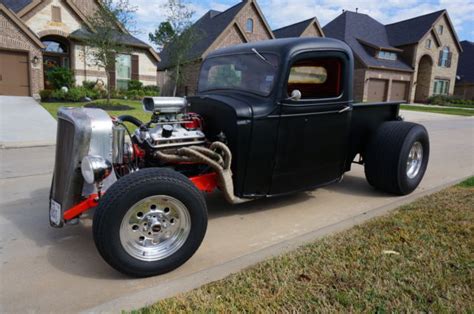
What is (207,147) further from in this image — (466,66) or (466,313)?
(466,66)

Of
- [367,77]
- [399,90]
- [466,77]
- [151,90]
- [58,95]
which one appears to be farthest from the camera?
[466,77]

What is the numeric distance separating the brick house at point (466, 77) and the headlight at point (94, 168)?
48.8 metres

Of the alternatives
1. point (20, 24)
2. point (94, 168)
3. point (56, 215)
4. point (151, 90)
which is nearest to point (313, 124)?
point (94, 168)

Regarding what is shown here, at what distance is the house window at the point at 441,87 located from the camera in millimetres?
39531

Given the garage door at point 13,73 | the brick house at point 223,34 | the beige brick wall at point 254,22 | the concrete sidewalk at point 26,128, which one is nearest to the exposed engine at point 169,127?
the concrete sidewalk at point 26,128

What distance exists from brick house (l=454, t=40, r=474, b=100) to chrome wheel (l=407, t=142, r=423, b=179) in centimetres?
4482

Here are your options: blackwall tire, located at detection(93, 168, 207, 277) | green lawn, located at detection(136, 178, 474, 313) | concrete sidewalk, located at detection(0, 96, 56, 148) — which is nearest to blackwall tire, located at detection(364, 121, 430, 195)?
green lawn, located at detection(136, 178, 474, 313)

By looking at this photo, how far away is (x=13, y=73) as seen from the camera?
807 inches

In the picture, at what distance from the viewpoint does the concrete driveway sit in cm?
259

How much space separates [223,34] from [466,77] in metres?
34.6

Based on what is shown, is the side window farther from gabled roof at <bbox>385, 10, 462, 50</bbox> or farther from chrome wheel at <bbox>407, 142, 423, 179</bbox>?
gabled roof at <bbox>385, 10, 462, 50</bbox>

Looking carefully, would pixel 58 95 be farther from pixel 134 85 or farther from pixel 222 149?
pixel 222 149

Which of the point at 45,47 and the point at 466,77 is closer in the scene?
the point at 45,47

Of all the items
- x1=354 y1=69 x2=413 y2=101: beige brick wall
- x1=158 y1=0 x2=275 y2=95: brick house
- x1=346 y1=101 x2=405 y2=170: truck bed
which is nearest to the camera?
x1=346 y1=101 x2=405 y2=170: truck bed
